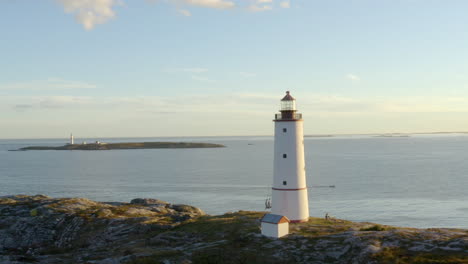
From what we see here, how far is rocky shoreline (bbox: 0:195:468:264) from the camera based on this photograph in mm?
32844

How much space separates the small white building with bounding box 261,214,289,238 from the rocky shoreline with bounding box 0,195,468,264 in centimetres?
62

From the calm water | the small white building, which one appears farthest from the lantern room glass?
the calm water

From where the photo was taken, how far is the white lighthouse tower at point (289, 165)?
135ft

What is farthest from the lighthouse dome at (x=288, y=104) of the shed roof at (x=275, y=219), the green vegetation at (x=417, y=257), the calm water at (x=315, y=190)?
the calm water at (x=315, y=190)

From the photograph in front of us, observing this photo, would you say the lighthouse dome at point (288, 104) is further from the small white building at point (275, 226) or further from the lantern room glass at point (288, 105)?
the small white building at point (275, 226)

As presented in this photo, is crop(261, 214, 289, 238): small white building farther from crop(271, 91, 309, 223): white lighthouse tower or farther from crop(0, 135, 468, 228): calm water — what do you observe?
crop(0, 135, 468, 228): calm water

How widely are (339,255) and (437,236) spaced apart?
8695 mm

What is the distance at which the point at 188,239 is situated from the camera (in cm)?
4100

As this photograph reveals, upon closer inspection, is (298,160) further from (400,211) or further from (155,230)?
(400,211)

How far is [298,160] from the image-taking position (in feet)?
136

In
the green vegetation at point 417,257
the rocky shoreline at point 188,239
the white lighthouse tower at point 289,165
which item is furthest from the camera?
the white lighthouse tower at point 289,165

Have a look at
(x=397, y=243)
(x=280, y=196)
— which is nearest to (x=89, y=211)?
(x=280, y=196)

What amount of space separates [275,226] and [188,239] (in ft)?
29.3

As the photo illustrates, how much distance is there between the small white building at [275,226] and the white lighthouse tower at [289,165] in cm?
331
